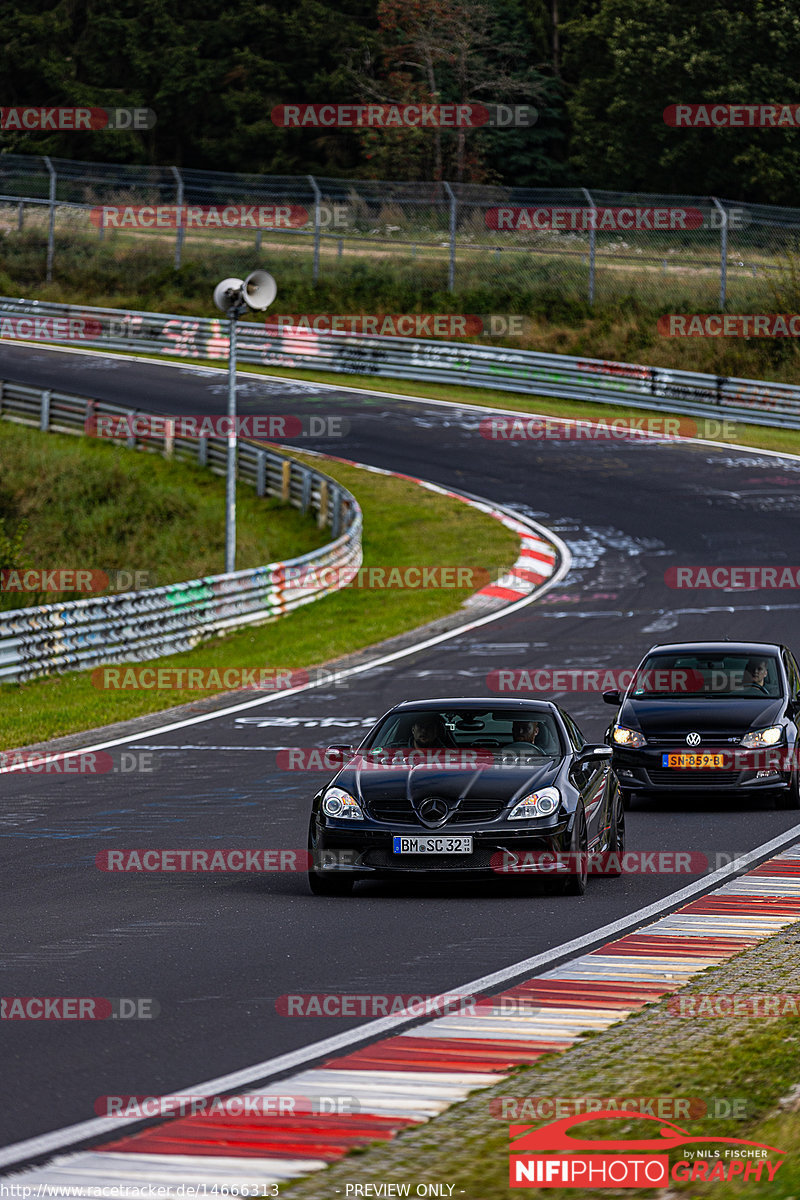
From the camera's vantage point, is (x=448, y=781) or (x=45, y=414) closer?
(x=448, y=781)

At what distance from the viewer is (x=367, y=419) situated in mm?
46312

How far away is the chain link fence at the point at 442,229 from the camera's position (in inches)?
1955

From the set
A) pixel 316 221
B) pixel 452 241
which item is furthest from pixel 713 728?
pixel 316 221

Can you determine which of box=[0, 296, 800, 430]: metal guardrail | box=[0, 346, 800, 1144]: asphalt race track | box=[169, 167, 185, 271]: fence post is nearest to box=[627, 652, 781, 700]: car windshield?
box=[0, 346, 800, 1144]: asphalt race track

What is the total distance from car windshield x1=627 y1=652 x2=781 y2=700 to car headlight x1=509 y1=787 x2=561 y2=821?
213 inches

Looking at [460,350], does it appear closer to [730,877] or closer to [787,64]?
[787,64]

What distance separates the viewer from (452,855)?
1069 cm

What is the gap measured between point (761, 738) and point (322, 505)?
21824 mm

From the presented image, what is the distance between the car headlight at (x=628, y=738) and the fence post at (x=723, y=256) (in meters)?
34.2

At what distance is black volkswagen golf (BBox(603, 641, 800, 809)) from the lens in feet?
48.9

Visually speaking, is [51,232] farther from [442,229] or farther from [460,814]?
[460,814]

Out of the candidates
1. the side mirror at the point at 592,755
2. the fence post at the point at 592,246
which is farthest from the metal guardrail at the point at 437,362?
the side mirror at the point at 592,755

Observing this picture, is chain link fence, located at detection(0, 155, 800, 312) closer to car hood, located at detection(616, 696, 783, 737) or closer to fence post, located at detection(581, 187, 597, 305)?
fence post, located at detection(581, 187, 597, 305)

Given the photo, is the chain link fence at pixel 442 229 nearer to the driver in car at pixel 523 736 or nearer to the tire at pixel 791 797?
the tire at pixel 791 797
